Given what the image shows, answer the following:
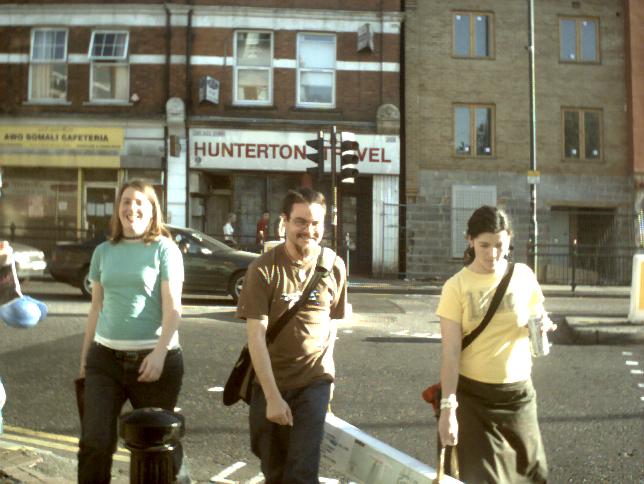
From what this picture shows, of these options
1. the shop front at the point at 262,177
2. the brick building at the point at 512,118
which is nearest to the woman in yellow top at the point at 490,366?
the shop front at the point at 262,177

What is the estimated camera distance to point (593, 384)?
7.23 m

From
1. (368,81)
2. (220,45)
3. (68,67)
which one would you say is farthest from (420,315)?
(68,67)

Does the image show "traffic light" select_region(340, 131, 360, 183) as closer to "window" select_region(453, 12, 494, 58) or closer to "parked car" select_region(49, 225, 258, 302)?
"parked car" select_region(49, 225, 258, 302)

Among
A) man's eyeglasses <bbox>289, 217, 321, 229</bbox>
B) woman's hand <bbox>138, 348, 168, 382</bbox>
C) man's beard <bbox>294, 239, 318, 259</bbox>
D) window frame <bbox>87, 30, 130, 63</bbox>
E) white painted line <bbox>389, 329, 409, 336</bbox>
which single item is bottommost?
white painted line <bbox>389, 329, 409, 336</bbox>

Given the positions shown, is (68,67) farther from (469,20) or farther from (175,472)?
(175,472)

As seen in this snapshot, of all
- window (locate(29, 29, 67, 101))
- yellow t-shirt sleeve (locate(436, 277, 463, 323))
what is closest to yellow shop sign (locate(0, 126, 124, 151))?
window (locate(29, 29, 67, 101))

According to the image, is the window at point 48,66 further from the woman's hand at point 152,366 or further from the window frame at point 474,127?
the woman's hand at point 152,366

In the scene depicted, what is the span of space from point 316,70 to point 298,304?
18.7m

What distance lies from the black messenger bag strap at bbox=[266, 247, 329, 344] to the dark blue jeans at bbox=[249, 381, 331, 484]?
10.7 inches

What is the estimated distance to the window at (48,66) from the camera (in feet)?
70.4

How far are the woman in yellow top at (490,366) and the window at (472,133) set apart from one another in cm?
1897

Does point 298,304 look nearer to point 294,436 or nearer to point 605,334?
point 294,436

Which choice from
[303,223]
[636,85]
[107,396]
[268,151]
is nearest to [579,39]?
[636,85]

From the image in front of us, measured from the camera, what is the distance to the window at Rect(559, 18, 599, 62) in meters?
22.4
